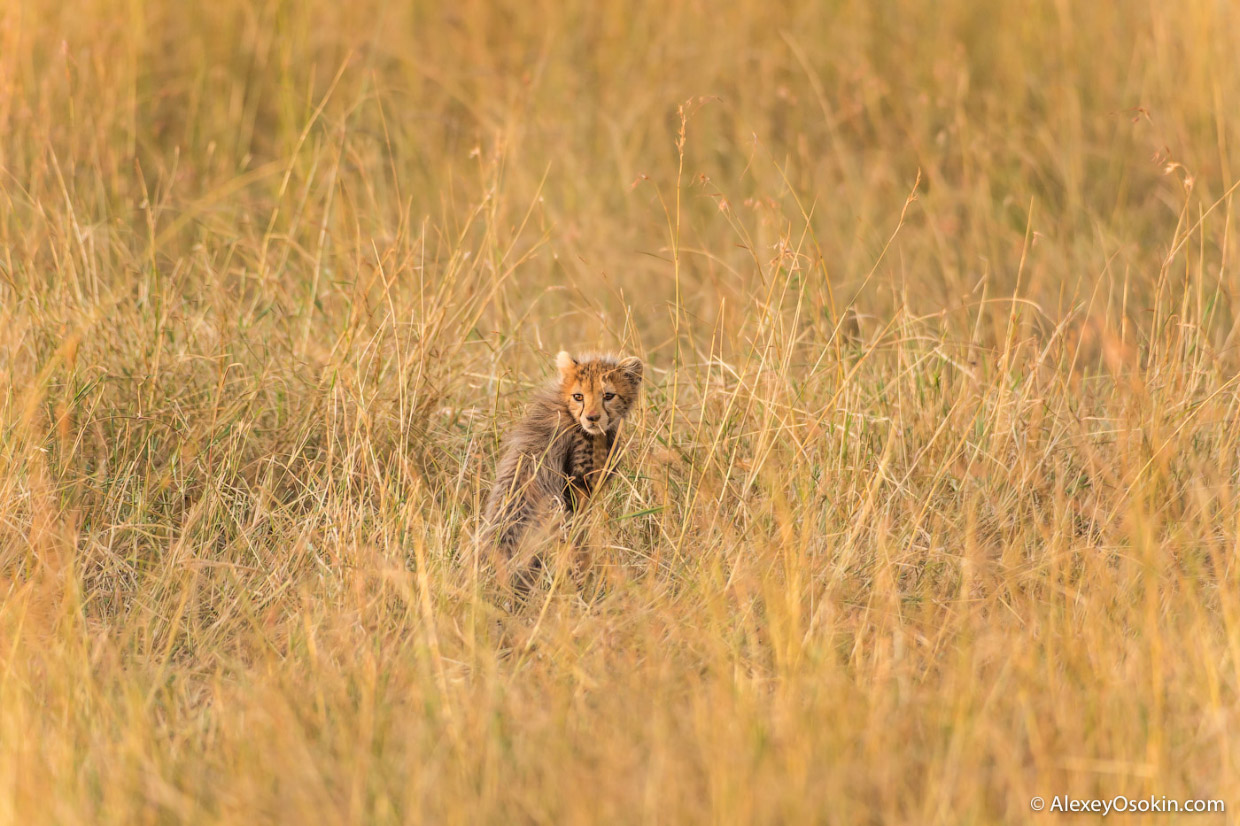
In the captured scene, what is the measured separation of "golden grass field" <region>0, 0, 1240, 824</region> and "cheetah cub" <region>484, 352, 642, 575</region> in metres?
0.10

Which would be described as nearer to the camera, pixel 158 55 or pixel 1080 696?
pixel 1080 696

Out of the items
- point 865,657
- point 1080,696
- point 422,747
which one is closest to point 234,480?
point 422,747

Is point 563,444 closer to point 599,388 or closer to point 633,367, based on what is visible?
point 599,388

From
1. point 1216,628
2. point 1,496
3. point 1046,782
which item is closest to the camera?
point 1046,782

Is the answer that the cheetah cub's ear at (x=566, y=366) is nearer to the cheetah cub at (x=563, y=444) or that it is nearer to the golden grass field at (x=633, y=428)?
the cheetah cub at (x=563, y=444)

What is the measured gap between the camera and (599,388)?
4035 millimetres

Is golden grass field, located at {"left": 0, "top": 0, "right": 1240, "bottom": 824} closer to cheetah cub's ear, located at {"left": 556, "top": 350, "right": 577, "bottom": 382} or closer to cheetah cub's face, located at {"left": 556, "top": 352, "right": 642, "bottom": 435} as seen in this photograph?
cheetah cub's face, located at {"left": 556, "top": 352, "right": 642, "bottom": 435}

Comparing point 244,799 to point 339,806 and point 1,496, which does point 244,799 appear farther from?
point 1,496

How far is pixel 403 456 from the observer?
3.82 m

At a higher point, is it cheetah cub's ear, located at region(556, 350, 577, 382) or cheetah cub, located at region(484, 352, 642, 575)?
cheetah cub's ear, located at region(556, 350, 577, 382)

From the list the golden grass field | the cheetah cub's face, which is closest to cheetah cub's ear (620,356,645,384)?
the cheetah cub's face

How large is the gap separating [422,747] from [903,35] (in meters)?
5.24

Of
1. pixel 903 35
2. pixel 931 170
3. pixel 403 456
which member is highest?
pixel 903 35

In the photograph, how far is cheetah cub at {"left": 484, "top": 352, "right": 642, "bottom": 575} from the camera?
3.76 meters
